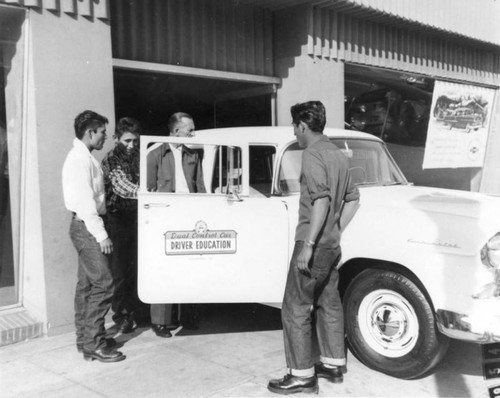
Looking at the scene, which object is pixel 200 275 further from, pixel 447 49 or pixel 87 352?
pixel 447 49

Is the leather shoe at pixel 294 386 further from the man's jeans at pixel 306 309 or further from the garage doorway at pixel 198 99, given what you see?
the garage doorway at pixel 198 99

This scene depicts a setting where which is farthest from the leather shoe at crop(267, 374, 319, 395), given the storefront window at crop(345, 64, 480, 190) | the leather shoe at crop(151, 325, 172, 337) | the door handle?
the storefront window at crop(345, 64, 480, 190)

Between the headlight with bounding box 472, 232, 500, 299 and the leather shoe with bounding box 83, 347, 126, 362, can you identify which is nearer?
the headlight with bounding box 472, 232, 500, 299

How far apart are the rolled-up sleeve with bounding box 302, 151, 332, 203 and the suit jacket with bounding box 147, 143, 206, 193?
1.65 m

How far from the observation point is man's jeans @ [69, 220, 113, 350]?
4.20 meters

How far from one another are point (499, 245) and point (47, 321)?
152 inches

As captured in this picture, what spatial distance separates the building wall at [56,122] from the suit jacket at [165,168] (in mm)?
836

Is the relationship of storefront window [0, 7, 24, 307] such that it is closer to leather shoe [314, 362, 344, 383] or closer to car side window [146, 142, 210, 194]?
car side window [146, 142, 210, 194]

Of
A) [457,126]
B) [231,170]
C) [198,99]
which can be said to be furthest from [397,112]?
[231,170]

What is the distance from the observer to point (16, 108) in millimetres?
5031

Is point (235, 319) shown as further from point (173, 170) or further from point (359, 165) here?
point (359, 165)

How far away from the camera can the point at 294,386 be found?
3658 mm

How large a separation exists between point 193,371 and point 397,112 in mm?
7159

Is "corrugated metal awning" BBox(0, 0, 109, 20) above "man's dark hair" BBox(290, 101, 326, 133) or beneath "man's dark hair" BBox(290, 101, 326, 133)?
above
